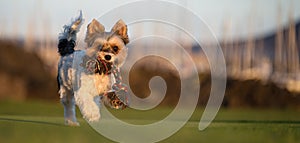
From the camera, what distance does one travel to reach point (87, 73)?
9.02 m

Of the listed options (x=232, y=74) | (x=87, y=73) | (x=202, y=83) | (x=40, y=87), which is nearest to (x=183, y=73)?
(x=202, y=83)

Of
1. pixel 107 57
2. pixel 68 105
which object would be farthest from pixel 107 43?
pixel 68 105

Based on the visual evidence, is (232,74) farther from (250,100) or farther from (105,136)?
(105,136)

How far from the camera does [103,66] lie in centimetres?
891

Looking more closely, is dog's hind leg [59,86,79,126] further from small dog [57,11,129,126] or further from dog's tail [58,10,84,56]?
dog's tail [58,10,84,56]

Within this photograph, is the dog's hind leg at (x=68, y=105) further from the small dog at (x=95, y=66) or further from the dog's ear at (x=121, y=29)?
the dog's ear at (x=121, y=29)

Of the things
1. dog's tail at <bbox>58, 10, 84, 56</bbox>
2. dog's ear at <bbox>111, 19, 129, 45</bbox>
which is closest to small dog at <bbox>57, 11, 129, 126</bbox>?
dog's ear at <bbox>111, 19, 129, 45</bbox>

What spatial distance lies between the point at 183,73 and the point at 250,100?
3359mm

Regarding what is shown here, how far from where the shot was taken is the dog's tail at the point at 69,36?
9828 mm

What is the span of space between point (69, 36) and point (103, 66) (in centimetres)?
128

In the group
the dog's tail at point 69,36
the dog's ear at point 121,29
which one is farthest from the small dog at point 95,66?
the dog's tail at point 69,36

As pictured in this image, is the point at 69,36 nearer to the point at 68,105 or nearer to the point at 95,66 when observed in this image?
the point at 68,105

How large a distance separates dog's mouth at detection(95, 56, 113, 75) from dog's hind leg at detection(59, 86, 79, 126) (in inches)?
33.1

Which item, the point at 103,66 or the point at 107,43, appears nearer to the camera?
the point at 107,43
